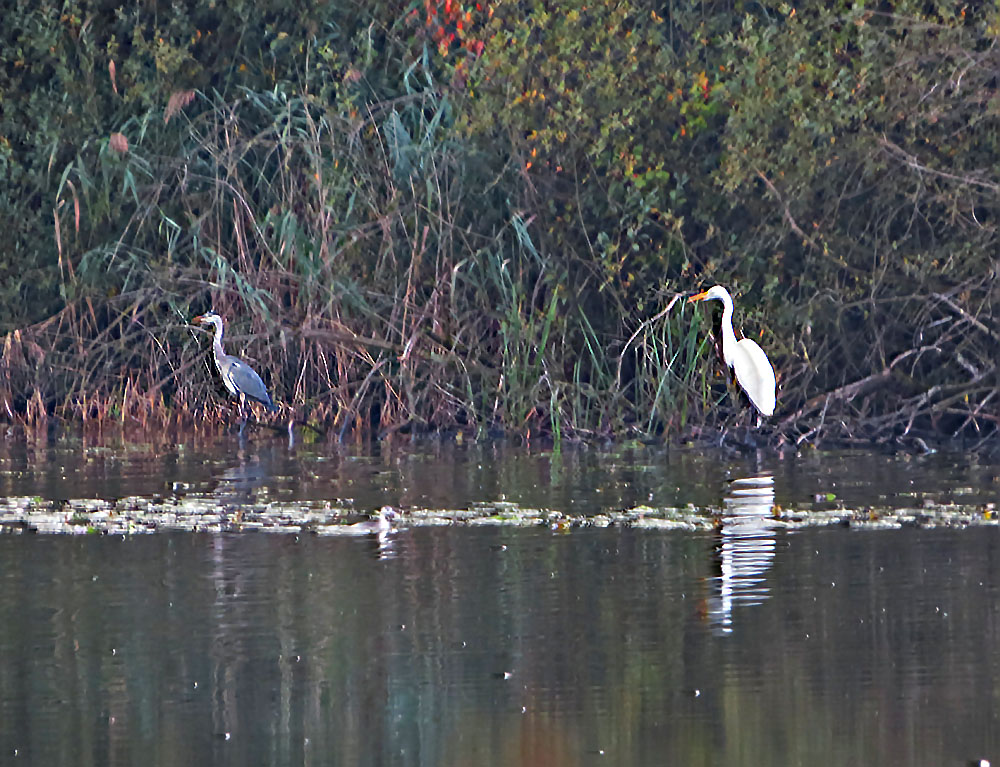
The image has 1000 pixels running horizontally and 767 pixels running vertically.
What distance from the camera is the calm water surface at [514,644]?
18.2 feet

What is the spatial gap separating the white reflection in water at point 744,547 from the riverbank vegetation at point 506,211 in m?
2.98

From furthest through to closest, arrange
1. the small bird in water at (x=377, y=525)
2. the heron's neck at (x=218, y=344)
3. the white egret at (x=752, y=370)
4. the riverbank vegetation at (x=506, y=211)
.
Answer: the heron's neck at (x=218, y=344), the riverbank vegetation at (x=506, y=211), the white egret at (x=752, y=370), the small bird in water at (x=377, y=525)

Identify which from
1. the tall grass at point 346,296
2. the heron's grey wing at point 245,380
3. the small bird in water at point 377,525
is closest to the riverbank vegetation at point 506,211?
the tall grass at point 346,296

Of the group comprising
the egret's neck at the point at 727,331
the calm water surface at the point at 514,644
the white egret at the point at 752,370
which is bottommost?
the calm water surface at the point at 514,644

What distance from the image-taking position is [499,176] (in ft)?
51.7

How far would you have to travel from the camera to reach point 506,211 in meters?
16.1

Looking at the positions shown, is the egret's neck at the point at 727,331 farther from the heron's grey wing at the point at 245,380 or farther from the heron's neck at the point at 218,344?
the heron's neck at the point at 218,344

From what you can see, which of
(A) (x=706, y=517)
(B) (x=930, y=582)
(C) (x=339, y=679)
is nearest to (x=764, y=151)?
(A) (x=706, y=517)

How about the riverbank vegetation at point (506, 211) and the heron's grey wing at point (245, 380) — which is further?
the heron's grey wing at point (245, 380)

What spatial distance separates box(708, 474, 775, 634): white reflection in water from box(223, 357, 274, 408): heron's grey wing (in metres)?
4.21

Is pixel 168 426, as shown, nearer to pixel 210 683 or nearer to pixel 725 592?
pixel 725 592

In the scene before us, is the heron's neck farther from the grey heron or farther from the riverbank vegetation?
the riverbank vegetation

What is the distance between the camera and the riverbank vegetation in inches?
568

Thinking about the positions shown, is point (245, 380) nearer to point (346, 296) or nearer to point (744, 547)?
point (346, 296)
